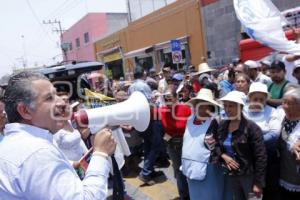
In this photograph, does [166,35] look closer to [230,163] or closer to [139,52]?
[139,52]

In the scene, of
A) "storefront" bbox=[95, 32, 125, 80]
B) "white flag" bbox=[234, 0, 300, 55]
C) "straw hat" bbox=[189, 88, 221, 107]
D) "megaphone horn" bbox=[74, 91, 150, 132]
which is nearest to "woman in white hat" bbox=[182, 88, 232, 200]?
"straw hat" bbox=[189, 88, 221, 107]

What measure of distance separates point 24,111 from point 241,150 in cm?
217

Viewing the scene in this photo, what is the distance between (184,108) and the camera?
4.31 m

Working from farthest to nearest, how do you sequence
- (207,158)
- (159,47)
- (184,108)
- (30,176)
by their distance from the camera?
(159,47) → (184,108) → (207,158) → (30,176)

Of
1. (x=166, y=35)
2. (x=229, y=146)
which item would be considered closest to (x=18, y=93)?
(x=229, y=146)

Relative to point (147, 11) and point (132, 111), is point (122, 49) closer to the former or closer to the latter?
point (147, 11)

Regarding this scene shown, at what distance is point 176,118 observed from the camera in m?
4.41

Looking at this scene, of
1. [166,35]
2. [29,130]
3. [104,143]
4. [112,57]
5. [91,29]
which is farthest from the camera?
[91,29]

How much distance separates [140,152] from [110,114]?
4.78 m

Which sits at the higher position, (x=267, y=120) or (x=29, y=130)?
(x=29, y=130)

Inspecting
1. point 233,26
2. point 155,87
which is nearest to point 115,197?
point 155,87

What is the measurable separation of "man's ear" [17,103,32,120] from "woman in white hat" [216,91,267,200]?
2125 mm

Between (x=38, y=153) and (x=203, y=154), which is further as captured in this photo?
(x=203, y=154)

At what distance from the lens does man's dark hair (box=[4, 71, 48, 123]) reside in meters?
1.66
